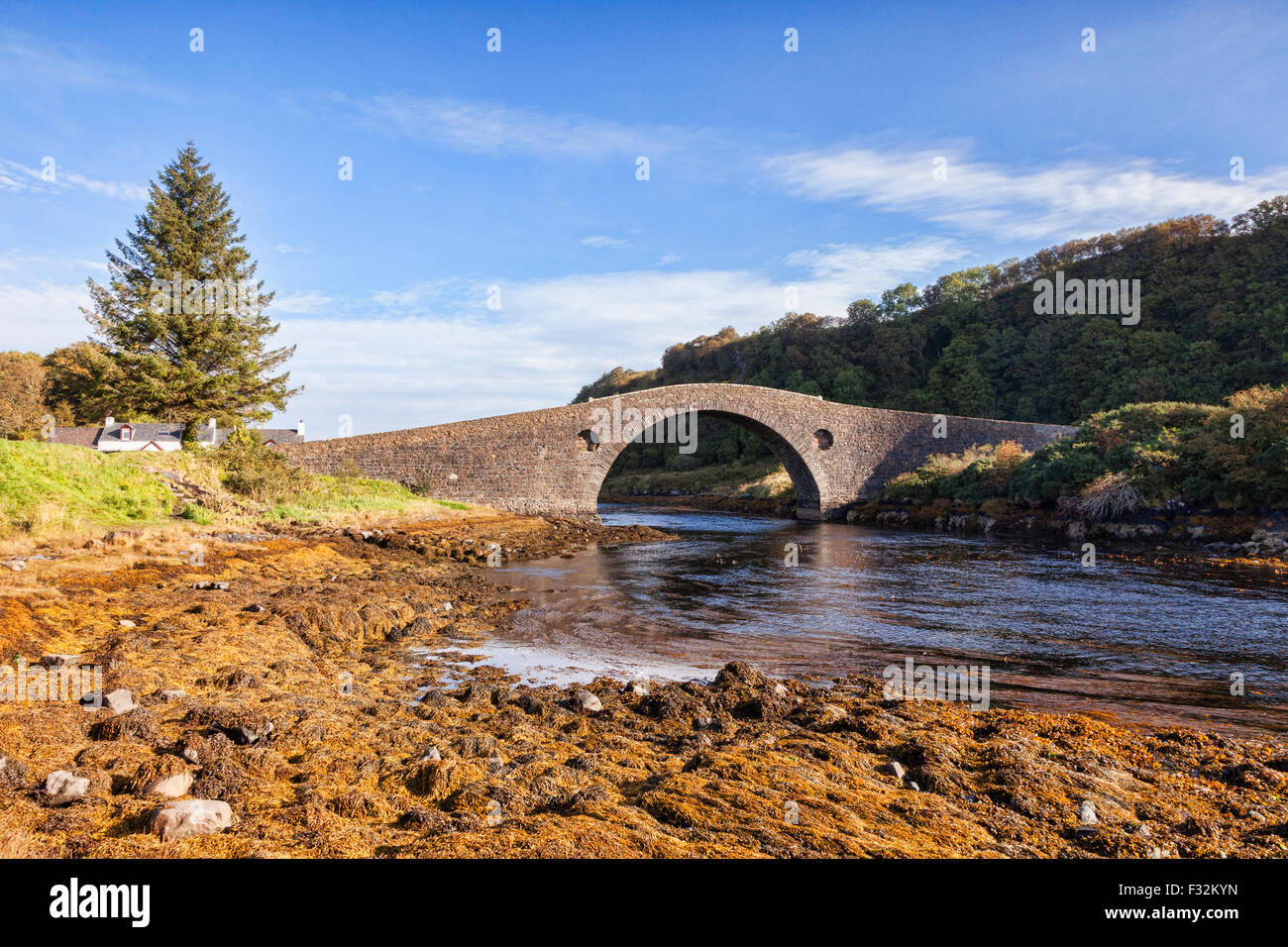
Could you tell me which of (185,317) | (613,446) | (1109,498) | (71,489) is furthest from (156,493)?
(1109,498)

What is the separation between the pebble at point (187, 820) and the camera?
2830 mm

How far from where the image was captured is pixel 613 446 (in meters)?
28.9

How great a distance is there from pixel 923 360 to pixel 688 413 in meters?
37.3

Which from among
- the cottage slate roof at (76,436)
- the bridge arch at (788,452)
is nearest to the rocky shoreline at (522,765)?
the bridge arch at (788,452)

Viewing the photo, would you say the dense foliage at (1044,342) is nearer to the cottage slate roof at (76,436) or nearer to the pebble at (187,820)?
the cottage slate roof at (76,436)

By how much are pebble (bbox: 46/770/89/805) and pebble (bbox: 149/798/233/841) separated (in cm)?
52

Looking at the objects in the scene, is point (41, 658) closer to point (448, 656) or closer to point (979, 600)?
point (448, 656)

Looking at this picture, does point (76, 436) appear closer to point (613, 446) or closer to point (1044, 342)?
point (613, 446)

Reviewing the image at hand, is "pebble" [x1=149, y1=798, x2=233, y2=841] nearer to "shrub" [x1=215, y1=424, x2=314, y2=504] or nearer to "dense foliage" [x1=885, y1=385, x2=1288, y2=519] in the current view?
"shrub" [x1=215, y1=424, x2=314, y2=504]

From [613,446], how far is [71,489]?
60.2 ft

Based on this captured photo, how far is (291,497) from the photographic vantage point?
18750 mm

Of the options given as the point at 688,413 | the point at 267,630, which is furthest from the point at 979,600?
the point at 688,413

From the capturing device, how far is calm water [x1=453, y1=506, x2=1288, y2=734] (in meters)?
6.79

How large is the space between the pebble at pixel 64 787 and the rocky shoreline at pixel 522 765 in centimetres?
1
